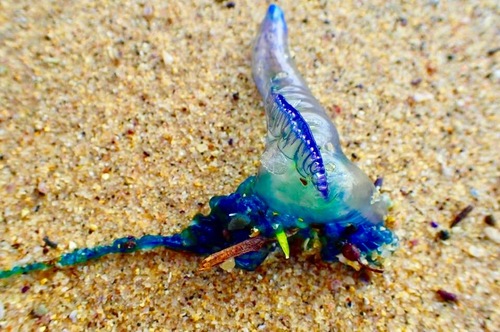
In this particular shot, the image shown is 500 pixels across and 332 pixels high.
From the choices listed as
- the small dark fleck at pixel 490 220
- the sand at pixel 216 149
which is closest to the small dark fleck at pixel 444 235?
the sand at pixel 216 149

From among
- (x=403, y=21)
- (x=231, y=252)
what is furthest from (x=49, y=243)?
(x=403, y=21)

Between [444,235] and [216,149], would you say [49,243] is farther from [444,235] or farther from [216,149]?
[444,235]

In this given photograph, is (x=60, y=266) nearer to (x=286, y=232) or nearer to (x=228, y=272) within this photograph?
(x=228, y=272)

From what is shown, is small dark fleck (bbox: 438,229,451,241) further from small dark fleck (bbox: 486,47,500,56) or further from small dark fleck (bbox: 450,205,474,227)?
small dark fleck (bbox: 486,47,500,56)

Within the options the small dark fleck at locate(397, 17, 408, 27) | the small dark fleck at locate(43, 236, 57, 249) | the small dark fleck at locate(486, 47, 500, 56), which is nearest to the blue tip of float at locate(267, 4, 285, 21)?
the small dark fleck at locate(397, 17, 408, 27)

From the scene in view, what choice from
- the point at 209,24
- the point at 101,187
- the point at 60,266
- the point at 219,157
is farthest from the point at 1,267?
the point at 209,24

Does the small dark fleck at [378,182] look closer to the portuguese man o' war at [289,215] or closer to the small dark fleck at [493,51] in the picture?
the portuguese man o' war at [289,215]
